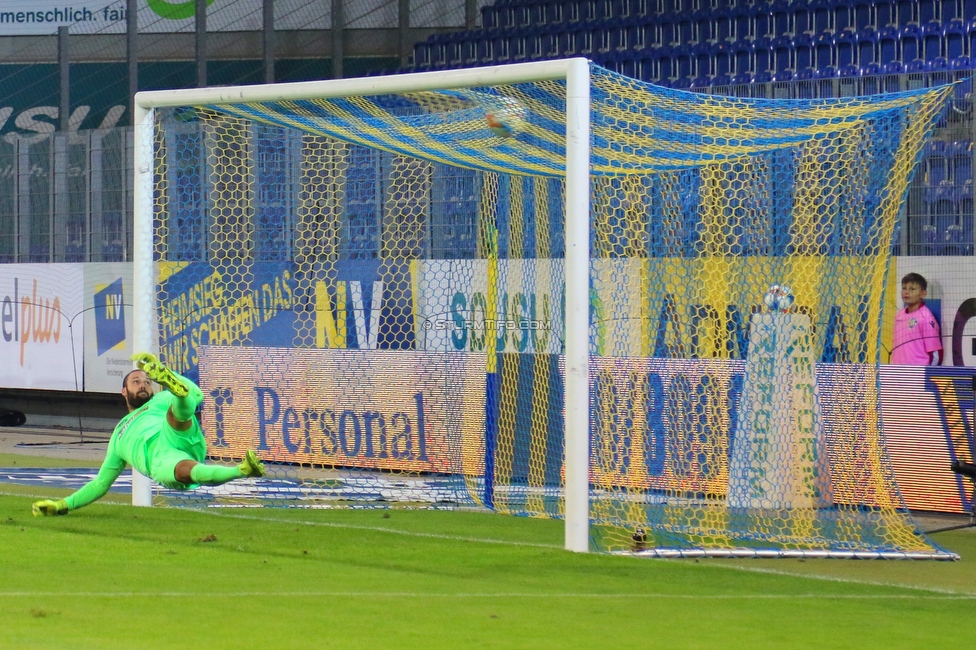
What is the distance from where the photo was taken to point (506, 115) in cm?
800

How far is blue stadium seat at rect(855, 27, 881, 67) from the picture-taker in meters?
14.8

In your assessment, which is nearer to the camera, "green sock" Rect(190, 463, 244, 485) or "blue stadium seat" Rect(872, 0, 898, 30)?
"green sock" Rect(190, 463, 244, 485)

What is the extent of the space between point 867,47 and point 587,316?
9.08 metres

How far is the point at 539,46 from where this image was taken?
18.8 metres

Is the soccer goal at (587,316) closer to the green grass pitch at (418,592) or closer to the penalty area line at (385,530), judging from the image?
the penalty area line at (385,530)

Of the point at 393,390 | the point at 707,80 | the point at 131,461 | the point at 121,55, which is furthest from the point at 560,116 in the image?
the point at 121,55

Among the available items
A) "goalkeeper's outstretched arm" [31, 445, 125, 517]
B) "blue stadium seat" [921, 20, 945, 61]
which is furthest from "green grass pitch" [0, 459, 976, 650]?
"blue stadium seat" [921, 20, 945, 61]

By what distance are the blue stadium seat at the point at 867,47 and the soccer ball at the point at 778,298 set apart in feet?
22.6

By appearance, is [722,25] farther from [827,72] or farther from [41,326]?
[41,326]

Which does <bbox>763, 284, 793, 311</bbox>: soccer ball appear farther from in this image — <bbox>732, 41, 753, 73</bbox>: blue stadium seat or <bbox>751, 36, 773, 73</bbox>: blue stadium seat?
<bbox>732, 41, 753, 73</bbox>: blue stadium seat

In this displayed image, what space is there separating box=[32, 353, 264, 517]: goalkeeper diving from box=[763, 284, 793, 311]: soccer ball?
3580 mm

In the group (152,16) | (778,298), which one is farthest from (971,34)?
(152,16)

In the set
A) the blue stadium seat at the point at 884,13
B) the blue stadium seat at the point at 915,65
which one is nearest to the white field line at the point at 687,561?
the blue stadium seat at the point at 915,65

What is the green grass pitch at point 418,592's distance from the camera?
5.08 meters
